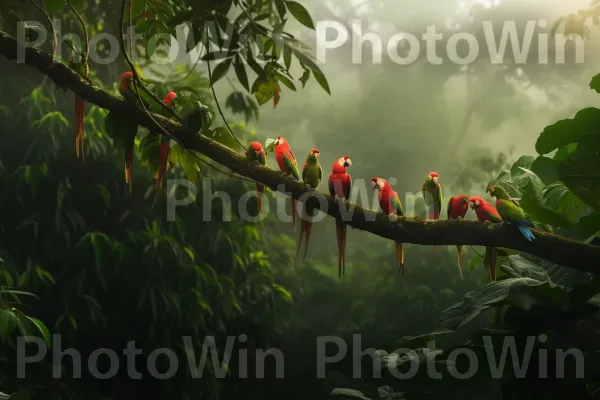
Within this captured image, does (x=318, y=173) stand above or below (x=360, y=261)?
above

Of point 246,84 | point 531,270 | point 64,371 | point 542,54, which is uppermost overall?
point 542,54

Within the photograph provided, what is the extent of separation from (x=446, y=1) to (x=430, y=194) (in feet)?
18.2

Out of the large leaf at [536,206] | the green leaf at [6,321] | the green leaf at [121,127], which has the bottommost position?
the green leaf at [6,321]

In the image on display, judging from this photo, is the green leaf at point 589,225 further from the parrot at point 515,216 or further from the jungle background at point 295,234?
the parrot at point 515,216

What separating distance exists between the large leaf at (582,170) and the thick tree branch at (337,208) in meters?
0.11

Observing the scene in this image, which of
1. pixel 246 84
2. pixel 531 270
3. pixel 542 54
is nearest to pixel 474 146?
pixel 542 54

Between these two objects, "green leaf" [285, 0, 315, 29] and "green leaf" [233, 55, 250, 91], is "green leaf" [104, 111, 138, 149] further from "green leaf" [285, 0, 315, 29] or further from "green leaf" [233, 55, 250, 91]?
"green leaf" [285, 0, 315, 29]

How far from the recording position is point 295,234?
4582 millimetres

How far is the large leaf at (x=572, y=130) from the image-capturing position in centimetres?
113

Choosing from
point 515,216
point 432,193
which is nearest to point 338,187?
point 432,193

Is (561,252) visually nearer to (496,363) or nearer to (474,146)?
(496,363)

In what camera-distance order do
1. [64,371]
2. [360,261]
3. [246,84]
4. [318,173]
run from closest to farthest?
[246,84] < [318,173] < [64,371] < [360,261]

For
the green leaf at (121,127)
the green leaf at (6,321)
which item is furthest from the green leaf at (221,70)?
the green leaf at (6,321)

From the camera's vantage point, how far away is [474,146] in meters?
6.29
